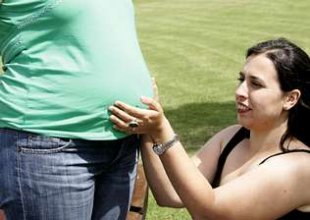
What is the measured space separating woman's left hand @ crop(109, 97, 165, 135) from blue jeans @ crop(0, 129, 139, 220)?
8 centimetres

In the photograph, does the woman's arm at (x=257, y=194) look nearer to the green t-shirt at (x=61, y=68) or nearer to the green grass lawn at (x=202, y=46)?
the green t-shirt at (x=61, y=68)

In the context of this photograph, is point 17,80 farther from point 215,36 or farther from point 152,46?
point 215,36

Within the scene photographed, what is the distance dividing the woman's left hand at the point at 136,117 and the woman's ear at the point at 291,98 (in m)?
0.70

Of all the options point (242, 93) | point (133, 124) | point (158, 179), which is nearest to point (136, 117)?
point (133, 124)

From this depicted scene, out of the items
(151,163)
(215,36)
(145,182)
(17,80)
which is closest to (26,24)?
(17,80)

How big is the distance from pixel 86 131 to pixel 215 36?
14696 millimetres

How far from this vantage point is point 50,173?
252 centimetres

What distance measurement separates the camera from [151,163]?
3197 millimetres

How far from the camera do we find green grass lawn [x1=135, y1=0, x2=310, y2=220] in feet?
28.9

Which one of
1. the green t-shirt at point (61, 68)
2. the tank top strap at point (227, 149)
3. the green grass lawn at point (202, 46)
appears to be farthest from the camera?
the green grass lawn at point (202, 46)

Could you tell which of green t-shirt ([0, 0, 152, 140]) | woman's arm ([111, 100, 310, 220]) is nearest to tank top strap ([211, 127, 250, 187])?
woman's arm ([111, 100, 310, 220])

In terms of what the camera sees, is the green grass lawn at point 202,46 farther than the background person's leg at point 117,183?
Yes

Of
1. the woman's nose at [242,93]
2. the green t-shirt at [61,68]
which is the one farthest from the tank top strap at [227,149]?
the green t-shirt at [61,68]

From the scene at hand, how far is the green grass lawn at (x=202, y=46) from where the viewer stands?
8.82m
